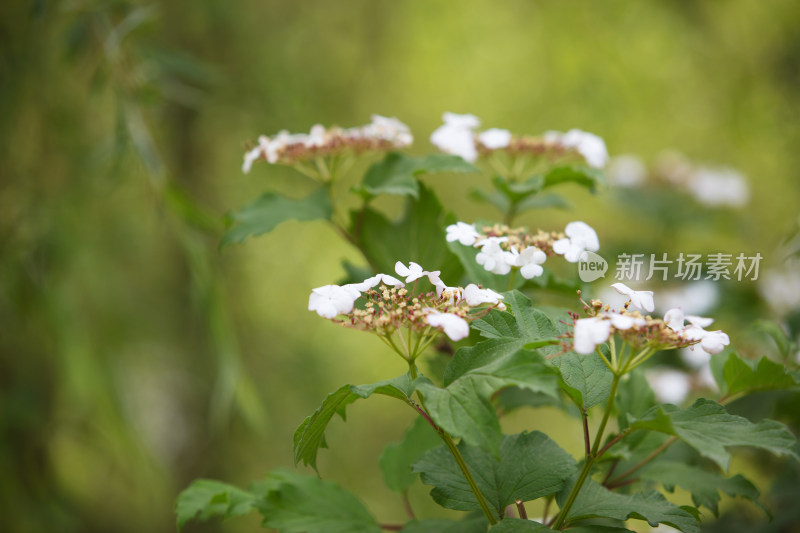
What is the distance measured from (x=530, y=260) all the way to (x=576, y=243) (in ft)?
0.20

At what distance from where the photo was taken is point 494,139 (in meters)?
0.82

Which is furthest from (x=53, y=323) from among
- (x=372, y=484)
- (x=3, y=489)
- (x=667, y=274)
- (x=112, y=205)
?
(x=372, y=484)

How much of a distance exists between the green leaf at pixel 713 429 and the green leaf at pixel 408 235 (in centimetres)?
30

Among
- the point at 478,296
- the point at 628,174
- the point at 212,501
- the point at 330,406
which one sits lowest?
the point at 212,501

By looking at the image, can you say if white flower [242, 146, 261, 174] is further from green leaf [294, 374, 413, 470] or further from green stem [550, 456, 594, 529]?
green stem [550, 456, 594, 529]

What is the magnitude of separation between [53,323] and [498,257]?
103 cm

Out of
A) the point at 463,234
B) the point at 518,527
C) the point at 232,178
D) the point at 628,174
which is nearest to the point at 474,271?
the point at 463,234

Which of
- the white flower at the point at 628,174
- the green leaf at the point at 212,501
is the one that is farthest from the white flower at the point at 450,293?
the white flower at the point at 628,174

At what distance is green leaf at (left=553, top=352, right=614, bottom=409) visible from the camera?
0.54 meters

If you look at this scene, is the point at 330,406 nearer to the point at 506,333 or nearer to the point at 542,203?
the point at 506,333

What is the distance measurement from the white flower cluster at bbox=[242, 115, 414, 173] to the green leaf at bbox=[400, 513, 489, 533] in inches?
17.9

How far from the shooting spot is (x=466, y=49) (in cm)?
287

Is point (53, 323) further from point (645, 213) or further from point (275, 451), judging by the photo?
point (645, 213)

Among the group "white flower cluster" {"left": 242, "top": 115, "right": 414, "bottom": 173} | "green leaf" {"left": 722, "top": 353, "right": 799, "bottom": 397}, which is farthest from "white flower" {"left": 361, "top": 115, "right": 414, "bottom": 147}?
"green leaf" {"left": 722, "top": 353, "right": 799, "bottom": 397}
